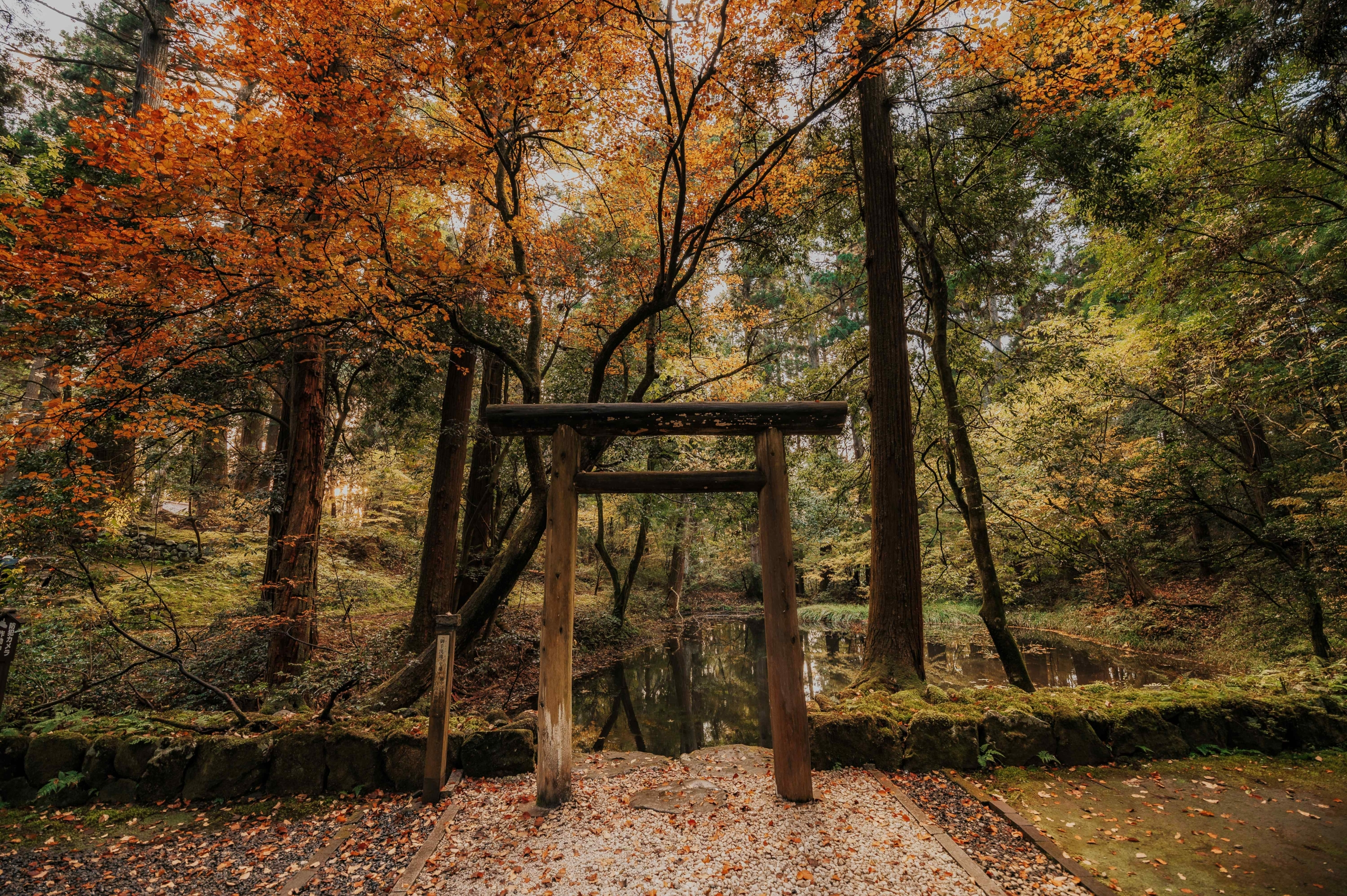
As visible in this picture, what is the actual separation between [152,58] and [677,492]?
1113 centimetres

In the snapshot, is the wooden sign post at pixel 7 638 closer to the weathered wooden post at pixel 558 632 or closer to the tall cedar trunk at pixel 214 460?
the weathered wooden post at pixel 558 632

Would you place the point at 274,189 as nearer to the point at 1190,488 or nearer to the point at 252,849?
the point at 252,849

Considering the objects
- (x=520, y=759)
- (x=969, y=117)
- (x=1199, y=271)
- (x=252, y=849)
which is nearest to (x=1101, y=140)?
(x=969, y=117)

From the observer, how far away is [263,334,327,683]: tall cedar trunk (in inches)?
227

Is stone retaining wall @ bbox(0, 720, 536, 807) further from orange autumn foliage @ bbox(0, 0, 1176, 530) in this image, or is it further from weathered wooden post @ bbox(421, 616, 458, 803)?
orange autumn foliage @ bbox(0, 0, 1176, 530)

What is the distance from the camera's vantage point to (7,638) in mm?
3203

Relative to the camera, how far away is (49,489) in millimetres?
4656

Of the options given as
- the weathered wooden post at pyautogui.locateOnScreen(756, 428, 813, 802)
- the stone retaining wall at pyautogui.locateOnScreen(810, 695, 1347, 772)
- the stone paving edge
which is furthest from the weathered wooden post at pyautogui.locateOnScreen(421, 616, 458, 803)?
the stone paving edge

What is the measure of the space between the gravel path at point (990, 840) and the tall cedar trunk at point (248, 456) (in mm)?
7795

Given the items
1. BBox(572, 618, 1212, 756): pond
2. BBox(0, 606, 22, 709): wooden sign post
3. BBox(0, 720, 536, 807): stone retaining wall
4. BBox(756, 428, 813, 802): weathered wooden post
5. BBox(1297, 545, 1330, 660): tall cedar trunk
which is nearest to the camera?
BBox(0, 606, 22, 709): wooden sign post

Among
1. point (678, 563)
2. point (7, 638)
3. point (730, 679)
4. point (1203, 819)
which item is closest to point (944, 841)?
point (1203, 819)

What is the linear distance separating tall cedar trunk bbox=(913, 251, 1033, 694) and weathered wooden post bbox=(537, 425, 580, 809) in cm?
458

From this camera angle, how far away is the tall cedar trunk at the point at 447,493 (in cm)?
714

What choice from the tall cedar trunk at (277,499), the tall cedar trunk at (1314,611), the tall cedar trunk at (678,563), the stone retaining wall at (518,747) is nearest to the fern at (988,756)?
the stone retaining wall at (518,747)
